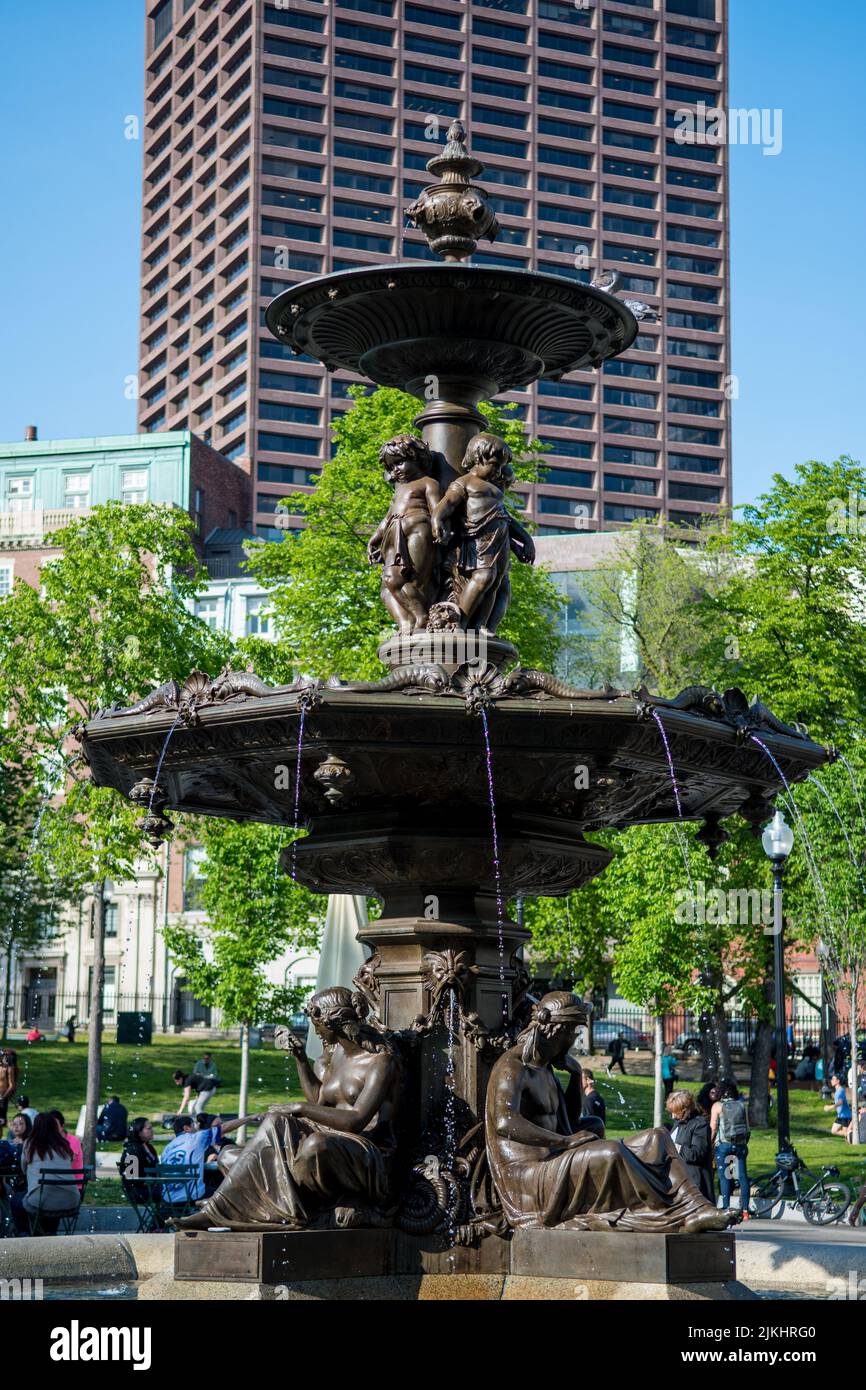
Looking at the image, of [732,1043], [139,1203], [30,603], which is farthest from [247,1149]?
[732,1043]

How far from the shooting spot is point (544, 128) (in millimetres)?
117938

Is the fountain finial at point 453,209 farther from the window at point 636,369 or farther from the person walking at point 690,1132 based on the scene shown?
the window at point 636,369

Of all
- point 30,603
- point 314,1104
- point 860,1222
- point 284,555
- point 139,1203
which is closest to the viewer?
point 314,1104

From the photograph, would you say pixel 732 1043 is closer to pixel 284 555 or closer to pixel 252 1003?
pixel 252 1003

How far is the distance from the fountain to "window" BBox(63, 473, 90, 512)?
220 feet

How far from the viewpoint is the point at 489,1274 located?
31.6 ft

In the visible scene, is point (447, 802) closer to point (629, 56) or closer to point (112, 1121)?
point (112, 1121)

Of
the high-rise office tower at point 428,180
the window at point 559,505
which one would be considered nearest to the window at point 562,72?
the high-rise office tower at point 428,180

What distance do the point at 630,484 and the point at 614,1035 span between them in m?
65.0

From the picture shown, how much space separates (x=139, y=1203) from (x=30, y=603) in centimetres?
1548

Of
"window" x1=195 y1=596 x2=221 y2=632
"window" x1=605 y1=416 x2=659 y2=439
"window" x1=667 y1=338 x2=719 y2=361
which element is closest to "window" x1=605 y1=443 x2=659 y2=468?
"window" x1=605 y1=416 x2=659 y2=439

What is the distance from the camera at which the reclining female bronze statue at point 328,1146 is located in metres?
9.16

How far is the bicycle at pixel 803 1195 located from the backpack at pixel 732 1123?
70cm

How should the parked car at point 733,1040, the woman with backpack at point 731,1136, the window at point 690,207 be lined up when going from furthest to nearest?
the window at point 690,207
the parked car at point 733,1040
the woman with backpack at point 731,1136
